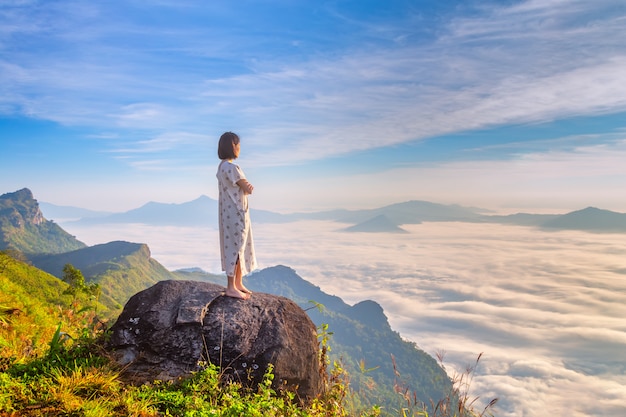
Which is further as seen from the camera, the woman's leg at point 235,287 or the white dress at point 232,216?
the white dress at point 232,216

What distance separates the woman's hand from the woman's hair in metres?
0.55

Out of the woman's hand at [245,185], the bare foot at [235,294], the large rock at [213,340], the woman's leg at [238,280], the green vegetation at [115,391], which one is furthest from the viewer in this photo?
the woman's leg at [238,280]

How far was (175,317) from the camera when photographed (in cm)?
734

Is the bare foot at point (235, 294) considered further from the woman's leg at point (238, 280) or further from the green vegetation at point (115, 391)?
the green vegetation at point (115, 391)

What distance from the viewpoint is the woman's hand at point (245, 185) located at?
832 centimetres

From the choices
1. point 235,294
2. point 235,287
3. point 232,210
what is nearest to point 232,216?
point 232,210

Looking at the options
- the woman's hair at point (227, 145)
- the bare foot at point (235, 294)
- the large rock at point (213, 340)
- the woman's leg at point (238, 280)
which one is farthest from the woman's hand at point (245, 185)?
the large rock at point (213, 340)

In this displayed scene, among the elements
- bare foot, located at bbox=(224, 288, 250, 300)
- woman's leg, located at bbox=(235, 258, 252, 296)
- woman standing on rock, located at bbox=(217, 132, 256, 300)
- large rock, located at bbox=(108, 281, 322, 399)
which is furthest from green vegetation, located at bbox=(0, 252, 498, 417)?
woman standing on rock, located at bbox=(217, 132, 256, 300)

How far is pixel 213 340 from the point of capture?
7.10 m

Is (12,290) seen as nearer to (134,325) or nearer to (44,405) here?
(134,325)

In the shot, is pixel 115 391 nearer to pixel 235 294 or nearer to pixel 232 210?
pixel 235 294

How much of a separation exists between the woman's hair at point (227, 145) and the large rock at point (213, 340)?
2.74m

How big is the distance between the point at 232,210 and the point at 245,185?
23.0 inches

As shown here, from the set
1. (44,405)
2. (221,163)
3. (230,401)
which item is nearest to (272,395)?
(230,401)
